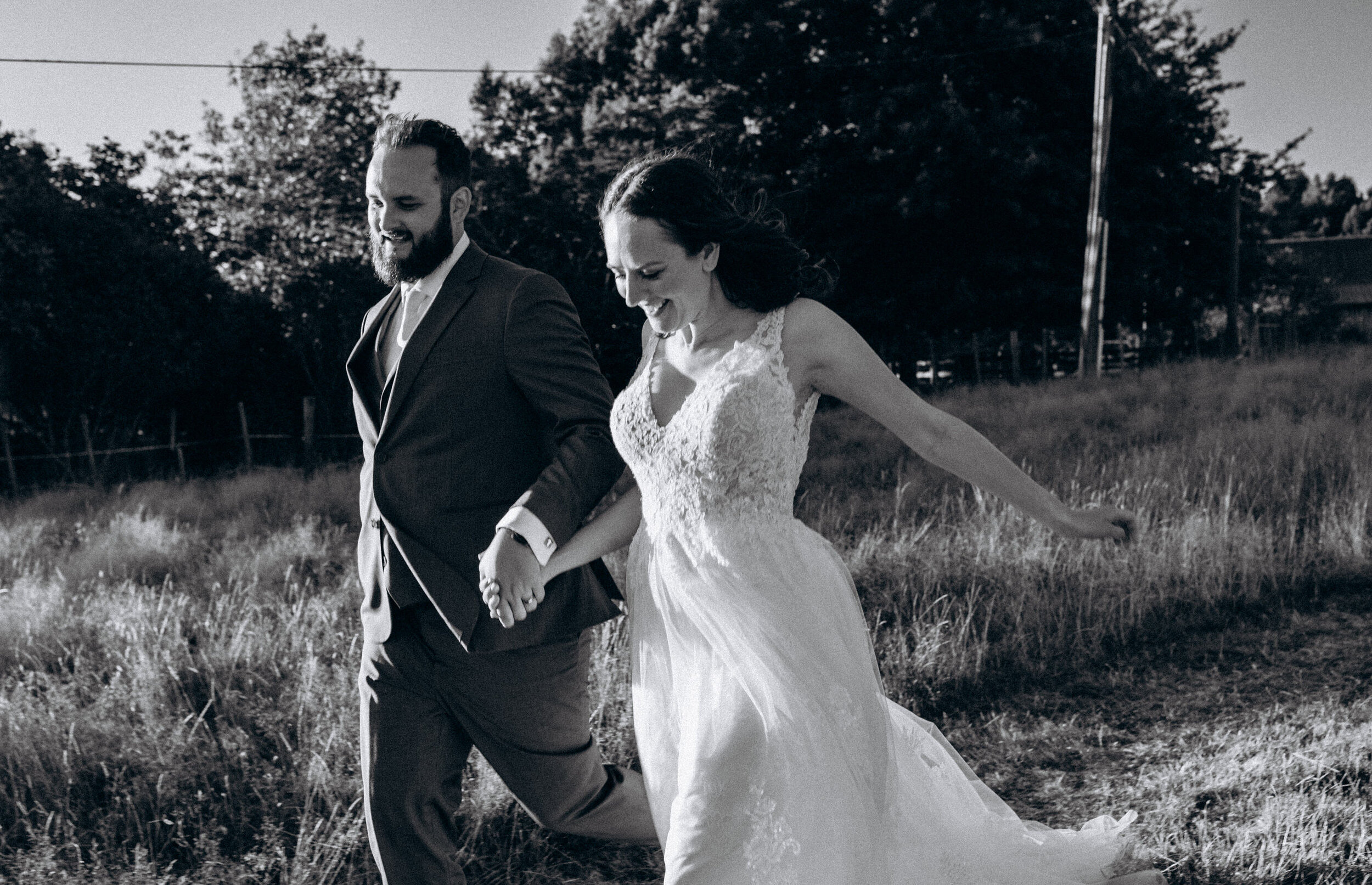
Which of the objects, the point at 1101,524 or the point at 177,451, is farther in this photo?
the point at 177,451

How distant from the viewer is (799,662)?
2.37m

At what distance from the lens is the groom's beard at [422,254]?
8.79 ft

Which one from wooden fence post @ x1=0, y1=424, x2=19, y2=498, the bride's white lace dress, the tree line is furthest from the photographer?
the tree line

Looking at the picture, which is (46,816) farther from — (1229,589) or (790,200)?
(790,200)

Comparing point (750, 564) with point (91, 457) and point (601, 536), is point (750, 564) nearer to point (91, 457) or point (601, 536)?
point (601, 536)

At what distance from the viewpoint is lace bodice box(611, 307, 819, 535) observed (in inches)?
96.3

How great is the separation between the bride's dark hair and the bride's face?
0.02 m

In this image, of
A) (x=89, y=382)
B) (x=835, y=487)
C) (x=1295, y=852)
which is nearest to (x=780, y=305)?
(x=1295, y=852)

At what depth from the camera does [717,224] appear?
8.34ft

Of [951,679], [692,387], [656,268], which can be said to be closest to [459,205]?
[656,268]

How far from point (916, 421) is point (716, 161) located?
1775 cm

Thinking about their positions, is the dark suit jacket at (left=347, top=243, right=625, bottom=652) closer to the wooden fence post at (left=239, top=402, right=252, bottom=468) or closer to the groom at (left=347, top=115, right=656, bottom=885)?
Answer: the groom at (left=347, top=115, right=656, bottom=885)

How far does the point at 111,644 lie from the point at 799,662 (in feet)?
14.2

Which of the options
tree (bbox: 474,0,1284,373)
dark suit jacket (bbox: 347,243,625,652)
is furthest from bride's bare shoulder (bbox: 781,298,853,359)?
tree (bbox: 474,0,1284,373)
